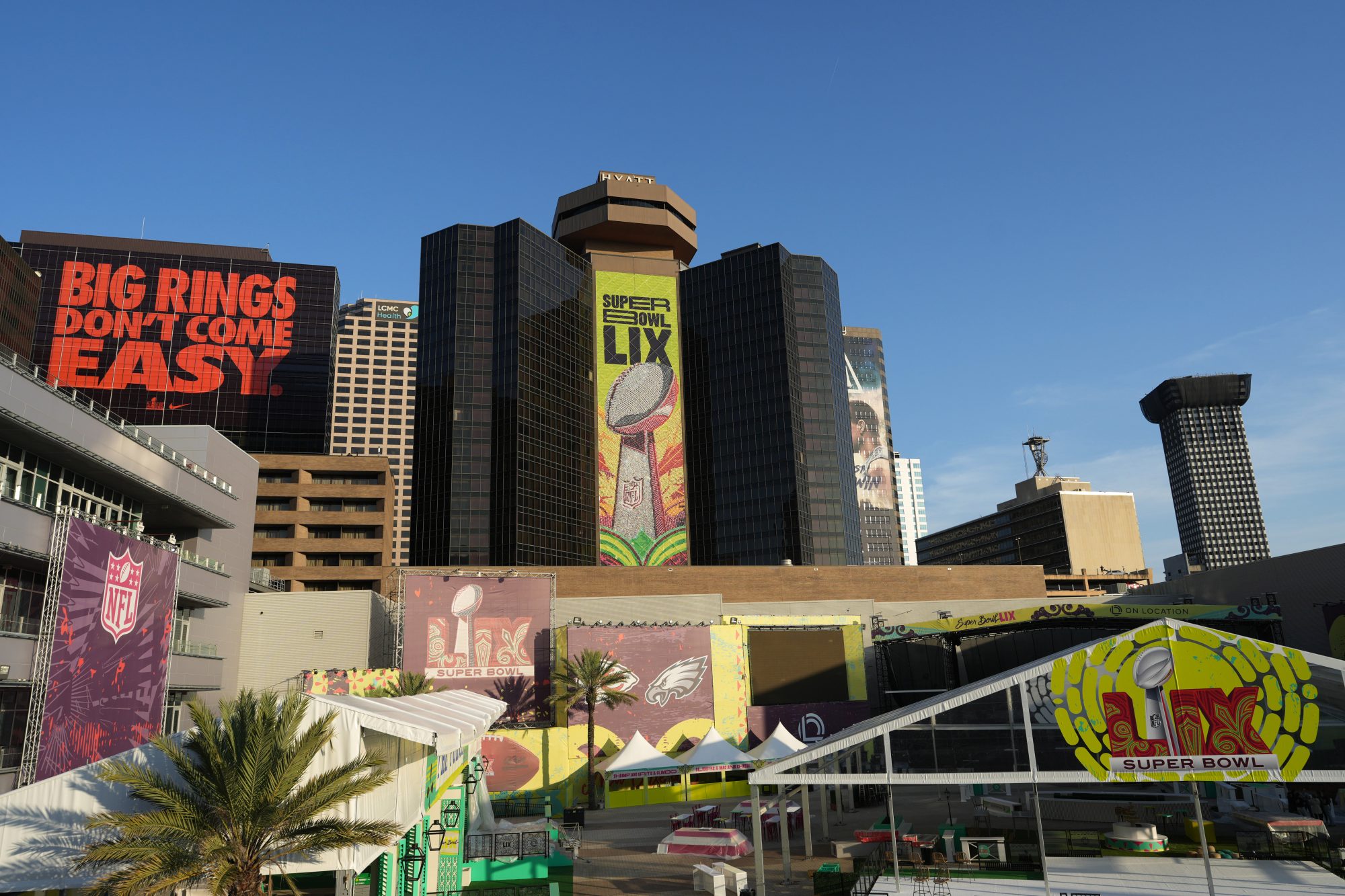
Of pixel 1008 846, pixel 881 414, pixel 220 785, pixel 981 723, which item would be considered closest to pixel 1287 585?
pixel 1008 846

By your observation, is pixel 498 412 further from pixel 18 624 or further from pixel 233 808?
pixel 233 808

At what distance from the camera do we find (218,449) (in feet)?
180

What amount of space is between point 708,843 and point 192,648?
33.2 meters

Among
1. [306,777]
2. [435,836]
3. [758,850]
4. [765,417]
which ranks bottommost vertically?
[758,850]

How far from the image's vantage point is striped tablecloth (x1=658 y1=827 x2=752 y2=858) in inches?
1373

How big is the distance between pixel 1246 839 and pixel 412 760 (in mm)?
27771

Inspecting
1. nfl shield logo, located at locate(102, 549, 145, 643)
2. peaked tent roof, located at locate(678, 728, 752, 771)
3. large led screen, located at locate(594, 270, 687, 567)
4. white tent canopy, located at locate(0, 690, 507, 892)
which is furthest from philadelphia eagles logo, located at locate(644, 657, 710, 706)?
large led screen, located at locate(594, 270, 687, 567)

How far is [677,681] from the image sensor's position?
59.4m

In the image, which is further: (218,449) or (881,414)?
(881,414)

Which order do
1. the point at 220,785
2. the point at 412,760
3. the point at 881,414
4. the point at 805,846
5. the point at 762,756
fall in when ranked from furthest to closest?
1. the point at 881,414
2. the point at 762,756
3. the point at 805,846
4. the point at 412,760
5. the point at 220,785

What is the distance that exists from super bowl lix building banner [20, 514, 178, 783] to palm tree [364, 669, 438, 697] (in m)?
11.6

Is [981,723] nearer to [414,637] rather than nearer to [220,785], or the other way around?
[220,785]

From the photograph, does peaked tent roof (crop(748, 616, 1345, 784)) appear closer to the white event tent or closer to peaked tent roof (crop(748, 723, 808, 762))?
peaked tent roof (crop(748, 723, 808, 762))

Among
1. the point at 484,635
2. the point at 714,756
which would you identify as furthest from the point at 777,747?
the point at 484,635
